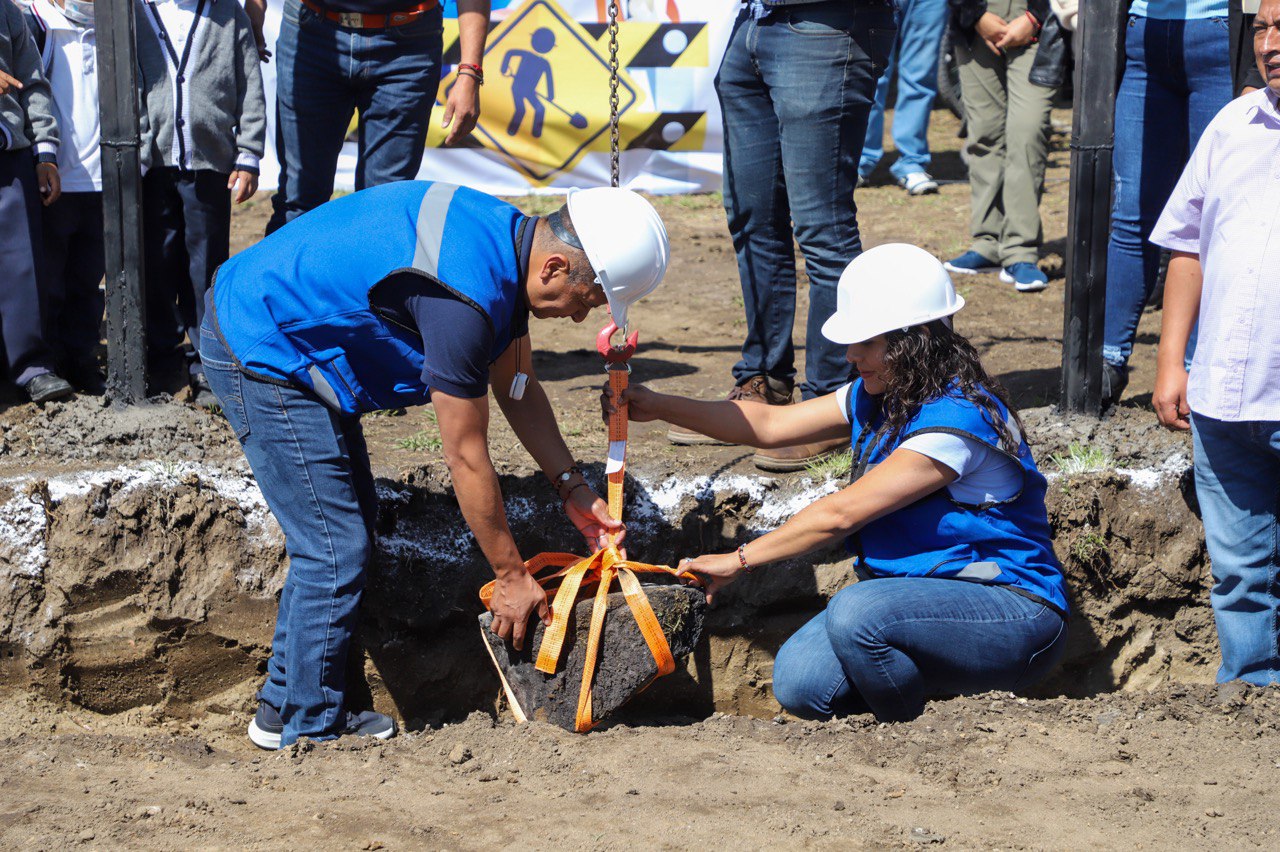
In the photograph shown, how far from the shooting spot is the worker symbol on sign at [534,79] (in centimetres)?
866

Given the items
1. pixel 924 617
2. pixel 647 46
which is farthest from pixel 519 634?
pixel 647 46

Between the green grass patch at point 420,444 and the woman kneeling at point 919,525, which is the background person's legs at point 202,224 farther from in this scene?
the woman kneeling at point 919,525

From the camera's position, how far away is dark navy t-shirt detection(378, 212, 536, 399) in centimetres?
316

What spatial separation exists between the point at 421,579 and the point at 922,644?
1748mm

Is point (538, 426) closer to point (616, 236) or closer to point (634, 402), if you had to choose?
point (634, 402)

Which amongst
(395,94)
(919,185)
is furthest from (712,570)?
(919,185)

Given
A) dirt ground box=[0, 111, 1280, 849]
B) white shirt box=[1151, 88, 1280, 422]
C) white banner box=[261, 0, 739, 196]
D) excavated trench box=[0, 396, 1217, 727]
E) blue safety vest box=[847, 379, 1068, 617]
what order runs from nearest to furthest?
dirt ground box=[0, 111, 1280, 849]
white shirt box=[1151, 88, 1280, 422]
blue safety vest box=[847, 379, 1068, 617]
excavated trench box=[0, 396, 1217, 727]
white banner box=[261, 0, 739, 196]

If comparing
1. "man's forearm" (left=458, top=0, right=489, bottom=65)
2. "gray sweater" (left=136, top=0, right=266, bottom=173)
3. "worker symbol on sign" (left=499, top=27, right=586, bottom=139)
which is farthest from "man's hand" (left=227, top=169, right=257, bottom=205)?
"worker symbol on sign" (left=499, top=27, right=586, bottom=139)

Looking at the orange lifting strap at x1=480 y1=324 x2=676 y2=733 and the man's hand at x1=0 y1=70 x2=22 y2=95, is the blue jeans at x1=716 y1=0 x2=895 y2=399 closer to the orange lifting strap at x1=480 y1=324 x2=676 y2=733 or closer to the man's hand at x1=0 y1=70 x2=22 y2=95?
the orange lifting strap at x1=480 y1=324 x2=676 y2=733

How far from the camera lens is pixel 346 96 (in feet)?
16.3

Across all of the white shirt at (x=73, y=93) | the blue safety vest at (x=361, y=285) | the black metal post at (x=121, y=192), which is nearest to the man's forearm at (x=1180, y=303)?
the blue safety vest at (x=361, y=285)

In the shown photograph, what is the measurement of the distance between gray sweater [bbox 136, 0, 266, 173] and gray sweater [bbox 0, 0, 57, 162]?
36 centimetres

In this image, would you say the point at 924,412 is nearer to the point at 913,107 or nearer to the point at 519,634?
the point at 519,634

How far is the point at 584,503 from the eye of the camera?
13.0ft
